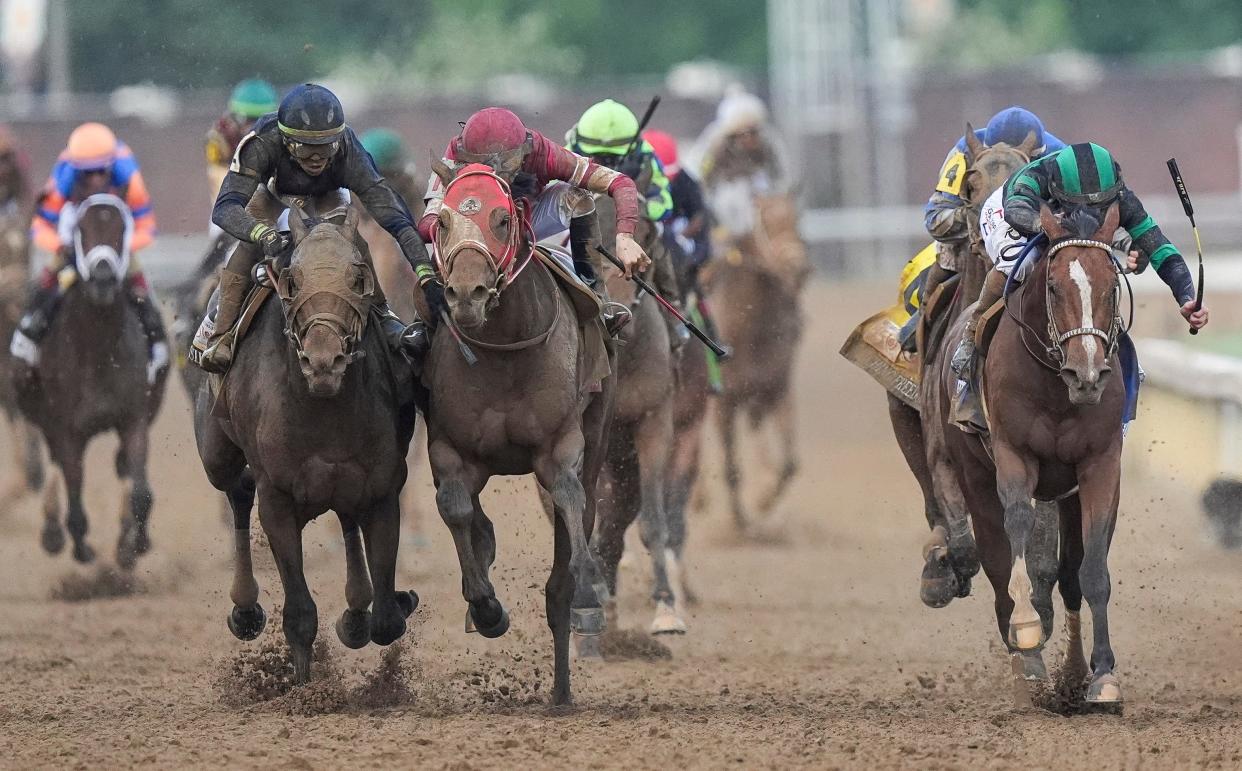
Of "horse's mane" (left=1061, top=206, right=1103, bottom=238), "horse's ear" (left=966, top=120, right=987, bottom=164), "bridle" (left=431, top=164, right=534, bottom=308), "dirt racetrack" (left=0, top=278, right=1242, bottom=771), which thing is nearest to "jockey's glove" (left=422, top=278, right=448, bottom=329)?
"bridle" (left=431, top=164, right=534, bottom=308)

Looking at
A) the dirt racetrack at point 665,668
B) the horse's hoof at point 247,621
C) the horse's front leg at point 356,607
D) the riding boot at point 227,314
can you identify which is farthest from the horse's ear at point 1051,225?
the horse's hoof at point 247,621

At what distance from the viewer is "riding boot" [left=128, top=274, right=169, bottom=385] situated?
13156 millimetres

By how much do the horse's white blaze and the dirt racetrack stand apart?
1377 millimetres

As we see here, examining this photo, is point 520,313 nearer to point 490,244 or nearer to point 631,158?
point 490,244

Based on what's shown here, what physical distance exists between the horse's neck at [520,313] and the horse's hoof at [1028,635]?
2.22 metres

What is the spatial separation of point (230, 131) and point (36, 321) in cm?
180

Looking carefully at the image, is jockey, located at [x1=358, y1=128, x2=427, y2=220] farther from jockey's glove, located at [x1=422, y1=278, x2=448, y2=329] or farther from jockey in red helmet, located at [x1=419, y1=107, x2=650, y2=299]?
jockey's glove, located at [x1=422, y1=278, x2=448, y2=329]

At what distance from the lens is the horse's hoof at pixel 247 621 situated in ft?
31.3

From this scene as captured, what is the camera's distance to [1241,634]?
1065cm

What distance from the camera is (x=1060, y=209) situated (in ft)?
27.1

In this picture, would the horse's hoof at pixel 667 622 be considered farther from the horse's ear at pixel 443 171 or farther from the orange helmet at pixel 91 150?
the orange helmet at pixel 91 150

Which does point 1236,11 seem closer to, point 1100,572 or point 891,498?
point 891,498

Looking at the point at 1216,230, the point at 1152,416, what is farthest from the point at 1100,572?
the point at 1216,230

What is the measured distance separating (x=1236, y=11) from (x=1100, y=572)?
1689 inches
